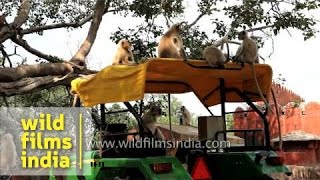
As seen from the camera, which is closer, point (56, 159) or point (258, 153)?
point (258, 153)

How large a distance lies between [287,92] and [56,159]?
38.8 ft

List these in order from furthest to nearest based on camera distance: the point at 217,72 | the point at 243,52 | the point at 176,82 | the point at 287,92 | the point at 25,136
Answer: the point at 287,92 → the point at 25,136 → the point at 176,82 → the point at 243,52 → the point at 217,72

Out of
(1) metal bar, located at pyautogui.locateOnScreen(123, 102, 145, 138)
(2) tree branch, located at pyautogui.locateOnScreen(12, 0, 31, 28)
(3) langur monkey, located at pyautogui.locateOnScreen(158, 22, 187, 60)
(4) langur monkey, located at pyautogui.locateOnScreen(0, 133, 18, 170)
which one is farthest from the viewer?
(2) tree branch, located at pyautogui.locateOnScreen(12, 0, 31, 28)

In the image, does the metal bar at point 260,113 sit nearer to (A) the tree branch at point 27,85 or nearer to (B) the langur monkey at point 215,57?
(B) the langur monkey at point 215,57

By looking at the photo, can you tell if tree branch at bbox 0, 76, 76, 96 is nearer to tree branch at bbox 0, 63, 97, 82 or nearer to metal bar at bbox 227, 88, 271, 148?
tree branch at bbox 0, 63, 97, 82

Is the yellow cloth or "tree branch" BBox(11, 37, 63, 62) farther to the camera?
"tree branch" BBox(11, 37, 63, 62)

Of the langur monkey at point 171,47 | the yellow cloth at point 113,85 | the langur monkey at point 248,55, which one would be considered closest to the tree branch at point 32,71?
the langur monkey at point 171,47

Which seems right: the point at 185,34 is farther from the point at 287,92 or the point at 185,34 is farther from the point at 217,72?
the point at 287,92

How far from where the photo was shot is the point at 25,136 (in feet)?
32.1

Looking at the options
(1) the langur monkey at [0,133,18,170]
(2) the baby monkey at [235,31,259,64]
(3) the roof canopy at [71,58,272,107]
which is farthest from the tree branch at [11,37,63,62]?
(2) the baby monkey at [235,31,259,64]

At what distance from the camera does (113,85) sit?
4746 millimetres

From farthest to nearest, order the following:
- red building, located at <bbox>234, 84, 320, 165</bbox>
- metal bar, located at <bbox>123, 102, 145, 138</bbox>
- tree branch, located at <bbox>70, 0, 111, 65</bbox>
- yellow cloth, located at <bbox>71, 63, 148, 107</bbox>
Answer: red building, located at <bbox>234, 84, 320, 165</bbox> < tree branch, located at <bbox>70, 0, 111, 65</bbox> < metal bar, located at <bbox>123, 102, 145, 138</bbox> < yellow cloth, located at <bbox>71, 63, 148, 107</bbox>

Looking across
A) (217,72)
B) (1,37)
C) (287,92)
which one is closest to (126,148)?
(217,72)

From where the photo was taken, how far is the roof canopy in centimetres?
451
